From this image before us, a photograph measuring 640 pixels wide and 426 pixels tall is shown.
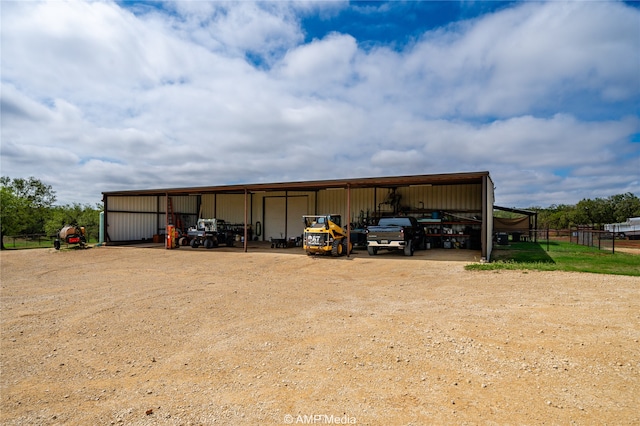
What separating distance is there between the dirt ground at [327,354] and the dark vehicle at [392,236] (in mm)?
6068

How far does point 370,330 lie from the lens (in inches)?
221

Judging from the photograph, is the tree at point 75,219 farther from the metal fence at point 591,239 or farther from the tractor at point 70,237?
the metal fence at point 591,239

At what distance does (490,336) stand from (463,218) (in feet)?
52.9

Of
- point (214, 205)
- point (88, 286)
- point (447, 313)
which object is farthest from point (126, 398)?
point (214, 205)

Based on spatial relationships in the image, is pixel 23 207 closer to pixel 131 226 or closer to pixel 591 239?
Answer: pixel 131 226

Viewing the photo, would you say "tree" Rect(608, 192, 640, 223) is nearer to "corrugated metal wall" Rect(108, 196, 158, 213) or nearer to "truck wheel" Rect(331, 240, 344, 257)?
"truck wheel" Rect(331, 240, 344, 257)

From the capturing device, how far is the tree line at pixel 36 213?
25.5 m

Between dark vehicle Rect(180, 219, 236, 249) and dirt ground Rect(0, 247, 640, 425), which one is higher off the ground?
dark vehicle Rect(180, 219, 236, 249)

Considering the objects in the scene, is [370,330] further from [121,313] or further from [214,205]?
[214,205]

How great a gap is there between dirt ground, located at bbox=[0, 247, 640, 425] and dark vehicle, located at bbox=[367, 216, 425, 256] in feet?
19.9

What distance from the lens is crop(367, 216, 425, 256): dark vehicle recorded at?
15.4m

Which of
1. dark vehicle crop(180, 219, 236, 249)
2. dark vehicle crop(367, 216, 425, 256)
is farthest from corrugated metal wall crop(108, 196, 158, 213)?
dark vehicle crop(367, 216, 425, 256)

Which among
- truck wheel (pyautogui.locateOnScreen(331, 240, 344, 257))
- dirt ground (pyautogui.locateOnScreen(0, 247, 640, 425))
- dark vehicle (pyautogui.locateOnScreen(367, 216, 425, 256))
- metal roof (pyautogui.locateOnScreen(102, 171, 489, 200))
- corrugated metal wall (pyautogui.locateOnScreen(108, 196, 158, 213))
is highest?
metal roof (pyautogui.locateOnScreen(102, 171, 489, 200))

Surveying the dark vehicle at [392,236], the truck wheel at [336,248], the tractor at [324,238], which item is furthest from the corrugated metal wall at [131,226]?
the dark vehicle at [392,236]
